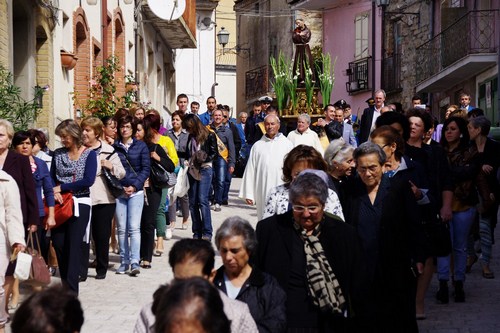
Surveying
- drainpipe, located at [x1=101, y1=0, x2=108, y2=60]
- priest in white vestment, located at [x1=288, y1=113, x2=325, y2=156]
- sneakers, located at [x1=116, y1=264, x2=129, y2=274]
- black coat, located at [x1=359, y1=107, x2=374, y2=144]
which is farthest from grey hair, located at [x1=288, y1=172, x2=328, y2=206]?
drainpipe, located at [x1=101, y1=0, x2=108, y2=60]

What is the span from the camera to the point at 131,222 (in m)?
13.7

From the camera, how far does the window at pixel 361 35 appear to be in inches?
1768

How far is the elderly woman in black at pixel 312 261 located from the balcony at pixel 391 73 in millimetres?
33765

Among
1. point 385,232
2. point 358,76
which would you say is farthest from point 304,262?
point 358,76

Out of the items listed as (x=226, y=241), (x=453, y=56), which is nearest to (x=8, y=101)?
(x=226, y=241)

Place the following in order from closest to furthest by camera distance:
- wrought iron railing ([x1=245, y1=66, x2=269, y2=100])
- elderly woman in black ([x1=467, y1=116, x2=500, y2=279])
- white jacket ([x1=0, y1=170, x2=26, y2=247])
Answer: white jacket ([x1=0, y1=170, x2=26, y2=247])
elderly woman in black ([x1=467, y1=116, x2=500, y2=279])
wrought iron railing ([x1=245, y1=66, x2=269, y2=100])

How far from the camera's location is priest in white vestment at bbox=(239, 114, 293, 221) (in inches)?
509

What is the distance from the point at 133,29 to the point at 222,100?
40.2 meters

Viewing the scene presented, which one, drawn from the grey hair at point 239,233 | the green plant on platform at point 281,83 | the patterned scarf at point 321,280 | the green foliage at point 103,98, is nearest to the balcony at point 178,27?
the green plant on platform at point 281,83

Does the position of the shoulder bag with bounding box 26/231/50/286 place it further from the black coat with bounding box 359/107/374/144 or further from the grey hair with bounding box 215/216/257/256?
the black coat with bounding box 359/107/374/144

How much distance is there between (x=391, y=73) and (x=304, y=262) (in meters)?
35.0

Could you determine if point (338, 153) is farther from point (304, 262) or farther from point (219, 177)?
point (219, 177)

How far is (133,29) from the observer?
29.3 metres

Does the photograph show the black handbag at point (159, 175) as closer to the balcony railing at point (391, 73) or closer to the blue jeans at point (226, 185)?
the blue jeans at point (226, 185)
